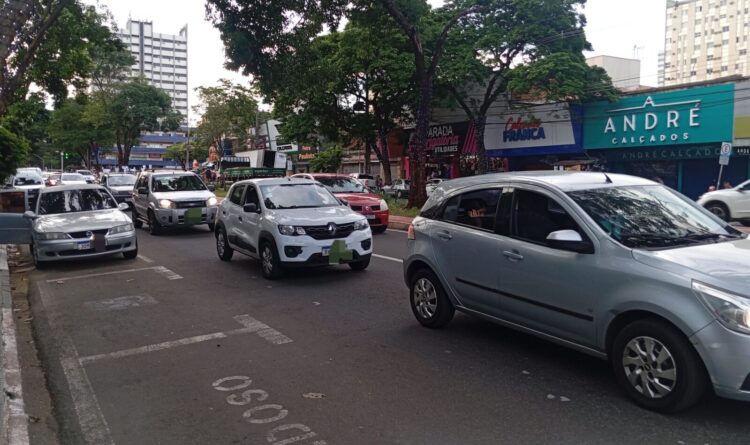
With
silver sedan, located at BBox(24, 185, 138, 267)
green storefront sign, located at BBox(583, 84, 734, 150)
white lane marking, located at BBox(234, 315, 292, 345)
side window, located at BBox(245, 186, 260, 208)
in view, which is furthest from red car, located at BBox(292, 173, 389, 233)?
green storefront sign, located at BBox(583, 84, 734, 150)

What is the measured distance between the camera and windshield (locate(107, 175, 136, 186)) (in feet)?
75.6

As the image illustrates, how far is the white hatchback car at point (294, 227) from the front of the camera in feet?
29.6

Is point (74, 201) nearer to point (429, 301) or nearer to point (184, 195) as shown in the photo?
point (184, 195)

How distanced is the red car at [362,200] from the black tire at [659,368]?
11182mm

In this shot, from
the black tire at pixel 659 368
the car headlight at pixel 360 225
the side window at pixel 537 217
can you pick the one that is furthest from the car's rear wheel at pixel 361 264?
the black tire at pixel 659 368

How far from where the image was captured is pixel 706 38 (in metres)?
120

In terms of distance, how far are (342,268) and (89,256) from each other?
478 cm

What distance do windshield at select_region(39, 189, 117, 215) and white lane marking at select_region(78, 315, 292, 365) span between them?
6789 mm

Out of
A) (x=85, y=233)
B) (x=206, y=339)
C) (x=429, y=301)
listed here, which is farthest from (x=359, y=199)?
(x=206, y=339)

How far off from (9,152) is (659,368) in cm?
2110

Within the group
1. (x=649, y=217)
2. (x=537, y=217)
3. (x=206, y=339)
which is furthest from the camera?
(x=206, y=339)

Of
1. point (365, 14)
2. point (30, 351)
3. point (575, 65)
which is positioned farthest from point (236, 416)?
point (575, 65)

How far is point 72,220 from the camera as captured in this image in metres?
11.3

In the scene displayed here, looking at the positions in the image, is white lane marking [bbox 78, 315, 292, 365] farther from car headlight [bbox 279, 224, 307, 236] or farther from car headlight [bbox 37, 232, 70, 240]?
car headlight [bbox 37, 232, 70, 240]
